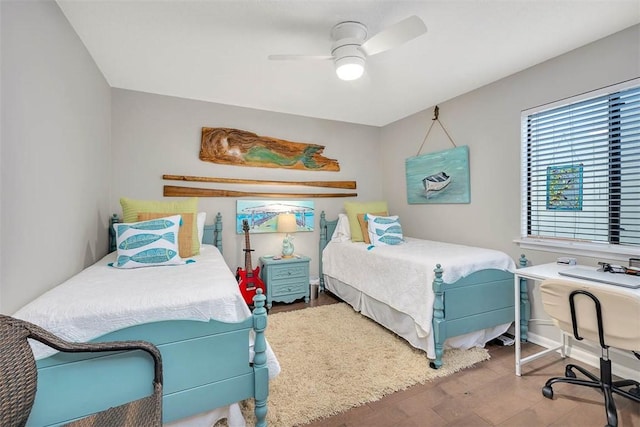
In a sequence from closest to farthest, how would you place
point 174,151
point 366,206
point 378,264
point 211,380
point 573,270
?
point 211,380, point 573,270, point 378,264, point 174,151, point 366,206

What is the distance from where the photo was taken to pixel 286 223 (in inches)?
135

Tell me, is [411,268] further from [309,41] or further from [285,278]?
[309,41]

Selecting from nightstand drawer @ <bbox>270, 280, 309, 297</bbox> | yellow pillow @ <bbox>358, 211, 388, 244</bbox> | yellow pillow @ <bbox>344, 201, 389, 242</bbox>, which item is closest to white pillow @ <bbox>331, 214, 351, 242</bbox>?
yellow pillow @ <bbox>344, 201, 389, 242</bbox>

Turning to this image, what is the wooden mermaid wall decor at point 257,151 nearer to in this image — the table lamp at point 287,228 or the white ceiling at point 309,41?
the white ceiling at point 309,41

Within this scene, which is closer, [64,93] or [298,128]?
[64,93]

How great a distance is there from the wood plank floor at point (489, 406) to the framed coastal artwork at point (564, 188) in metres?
1.22

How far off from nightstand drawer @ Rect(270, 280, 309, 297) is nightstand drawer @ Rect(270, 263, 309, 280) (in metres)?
0.08

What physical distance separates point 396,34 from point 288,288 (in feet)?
8.76

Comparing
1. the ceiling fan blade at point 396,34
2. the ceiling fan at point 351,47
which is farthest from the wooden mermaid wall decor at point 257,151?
the ceiling fan blade at point 396,34

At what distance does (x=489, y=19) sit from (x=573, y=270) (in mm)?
1724

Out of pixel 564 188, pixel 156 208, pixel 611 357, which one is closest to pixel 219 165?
pixel 156 208

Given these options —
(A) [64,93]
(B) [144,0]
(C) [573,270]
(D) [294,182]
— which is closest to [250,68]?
(B) [144,0]

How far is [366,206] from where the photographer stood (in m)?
3.64

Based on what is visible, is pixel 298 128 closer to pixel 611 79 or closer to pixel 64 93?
pixel 64 93
